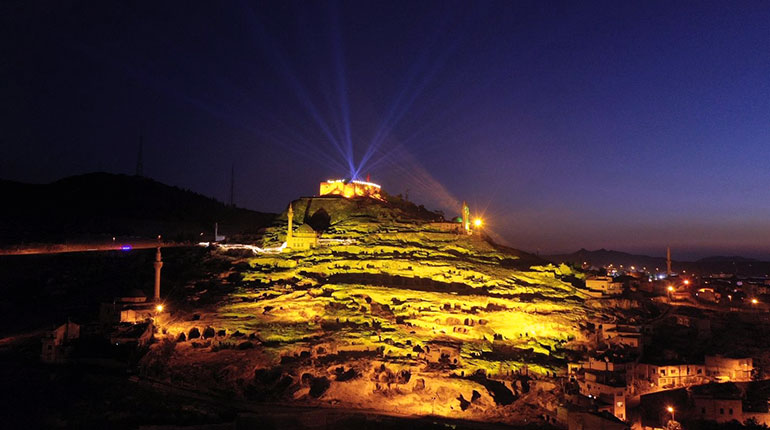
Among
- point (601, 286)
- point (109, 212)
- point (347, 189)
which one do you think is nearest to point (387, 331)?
point (601, 286)

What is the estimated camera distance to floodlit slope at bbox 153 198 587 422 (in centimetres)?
2234

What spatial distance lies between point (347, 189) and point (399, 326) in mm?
27291

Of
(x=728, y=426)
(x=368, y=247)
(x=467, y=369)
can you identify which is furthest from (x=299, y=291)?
(x=728, y=426)

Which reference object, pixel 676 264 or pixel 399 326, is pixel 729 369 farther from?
pixel 676 264

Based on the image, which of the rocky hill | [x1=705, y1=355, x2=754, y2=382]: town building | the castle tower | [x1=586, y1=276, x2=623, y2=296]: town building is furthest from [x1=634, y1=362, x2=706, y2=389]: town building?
the castle tower

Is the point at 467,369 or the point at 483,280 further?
the point at 483,280

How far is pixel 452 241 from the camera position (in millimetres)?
39781

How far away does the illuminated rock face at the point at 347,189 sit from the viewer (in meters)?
51.9

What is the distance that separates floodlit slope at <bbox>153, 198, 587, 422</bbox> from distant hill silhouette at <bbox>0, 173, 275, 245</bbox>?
19712 millimetres

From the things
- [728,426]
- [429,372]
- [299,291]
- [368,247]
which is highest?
[368,247]

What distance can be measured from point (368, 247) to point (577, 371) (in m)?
17.9

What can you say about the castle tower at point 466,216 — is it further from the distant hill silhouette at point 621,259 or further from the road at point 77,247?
the distant hill silhouette at point 621,259

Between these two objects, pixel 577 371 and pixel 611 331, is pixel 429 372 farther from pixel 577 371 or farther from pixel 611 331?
pixel 611 331

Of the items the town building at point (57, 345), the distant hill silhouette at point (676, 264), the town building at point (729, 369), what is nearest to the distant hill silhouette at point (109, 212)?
the town building at point (57, 345)
